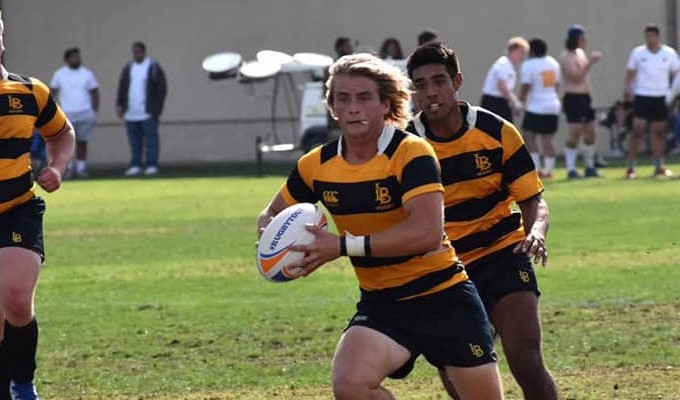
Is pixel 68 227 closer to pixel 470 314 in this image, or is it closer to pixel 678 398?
pixel 678 398

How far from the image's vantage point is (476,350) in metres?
6.63

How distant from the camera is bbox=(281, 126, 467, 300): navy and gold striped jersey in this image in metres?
6.52

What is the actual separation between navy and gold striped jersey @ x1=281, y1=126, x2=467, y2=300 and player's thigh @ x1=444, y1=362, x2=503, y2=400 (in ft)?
1.12

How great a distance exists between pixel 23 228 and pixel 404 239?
2675 millimetres

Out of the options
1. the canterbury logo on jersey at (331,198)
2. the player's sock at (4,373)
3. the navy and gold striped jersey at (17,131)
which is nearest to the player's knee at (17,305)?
the player's sock at (4,373)

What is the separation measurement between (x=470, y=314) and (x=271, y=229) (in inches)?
33.3

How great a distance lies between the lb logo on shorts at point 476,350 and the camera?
6625 mm

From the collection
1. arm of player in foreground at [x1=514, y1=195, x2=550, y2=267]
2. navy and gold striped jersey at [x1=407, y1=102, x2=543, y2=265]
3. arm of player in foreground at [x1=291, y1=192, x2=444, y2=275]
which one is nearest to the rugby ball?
arm of player in foreground at [x1=291, y1=192, x2=444, y2=275]

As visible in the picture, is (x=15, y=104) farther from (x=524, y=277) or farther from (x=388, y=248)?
(x=388, y=248)

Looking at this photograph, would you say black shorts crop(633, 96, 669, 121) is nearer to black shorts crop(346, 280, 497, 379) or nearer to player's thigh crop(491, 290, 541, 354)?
player's thigh crop(491, 290, 541, 354)

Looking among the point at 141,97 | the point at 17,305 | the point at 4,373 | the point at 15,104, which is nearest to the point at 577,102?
the point at 141,97

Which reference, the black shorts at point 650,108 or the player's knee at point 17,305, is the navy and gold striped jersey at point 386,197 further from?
the black shorts at point 650,108

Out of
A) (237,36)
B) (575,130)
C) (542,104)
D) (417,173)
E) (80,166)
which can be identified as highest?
(417,173)

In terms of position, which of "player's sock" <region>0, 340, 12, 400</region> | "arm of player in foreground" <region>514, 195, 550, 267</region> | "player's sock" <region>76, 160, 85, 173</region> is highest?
"arm of player in foreground" <region>514, 195, 550, 267</region>
